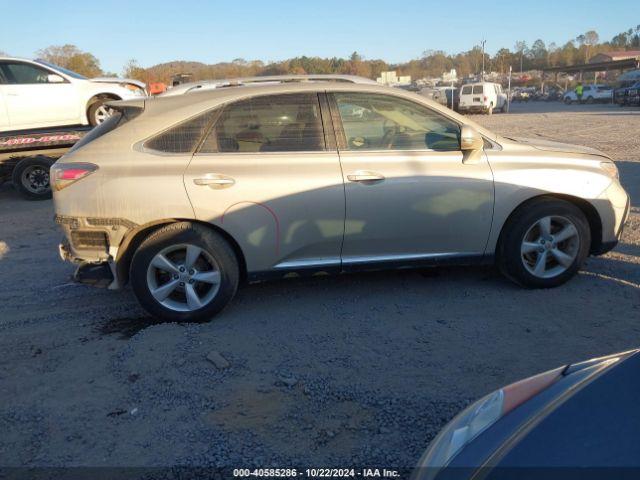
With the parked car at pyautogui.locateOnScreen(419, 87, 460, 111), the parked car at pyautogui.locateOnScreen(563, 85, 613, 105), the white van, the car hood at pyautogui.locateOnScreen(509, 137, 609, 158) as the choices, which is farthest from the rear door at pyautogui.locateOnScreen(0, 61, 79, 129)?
the parked car at pyautogui.locateOnScreen(563, 85, 613, 105)

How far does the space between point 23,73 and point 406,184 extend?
8.58 m

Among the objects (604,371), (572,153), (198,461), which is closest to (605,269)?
(572,153)

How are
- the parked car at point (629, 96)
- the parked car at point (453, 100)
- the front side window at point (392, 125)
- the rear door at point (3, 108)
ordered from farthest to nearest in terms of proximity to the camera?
the parked car at point (453, 100) → the parked car at point (629, 96) → the rear door at point (3, 108) → the front side window at point (392, 125)

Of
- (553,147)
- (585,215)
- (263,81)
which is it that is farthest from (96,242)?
(585,215)

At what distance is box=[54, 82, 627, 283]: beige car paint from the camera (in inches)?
158

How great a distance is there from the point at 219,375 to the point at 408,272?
235 centimetres

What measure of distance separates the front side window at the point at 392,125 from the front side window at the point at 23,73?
781 centimetres

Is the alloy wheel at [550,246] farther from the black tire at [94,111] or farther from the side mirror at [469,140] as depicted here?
the black tire at [94,111]

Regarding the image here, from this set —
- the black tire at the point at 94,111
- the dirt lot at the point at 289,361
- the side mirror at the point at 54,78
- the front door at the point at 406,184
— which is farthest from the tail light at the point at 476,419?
the side mirror at the point at 54,78

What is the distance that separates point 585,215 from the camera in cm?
472

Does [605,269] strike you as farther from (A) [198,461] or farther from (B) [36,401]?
(B) [36,401]

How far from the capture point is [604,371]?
181 cm

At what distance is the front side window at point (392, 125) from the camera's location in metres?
4.36

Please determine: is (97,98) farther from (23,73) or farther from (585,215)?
(585,215)
